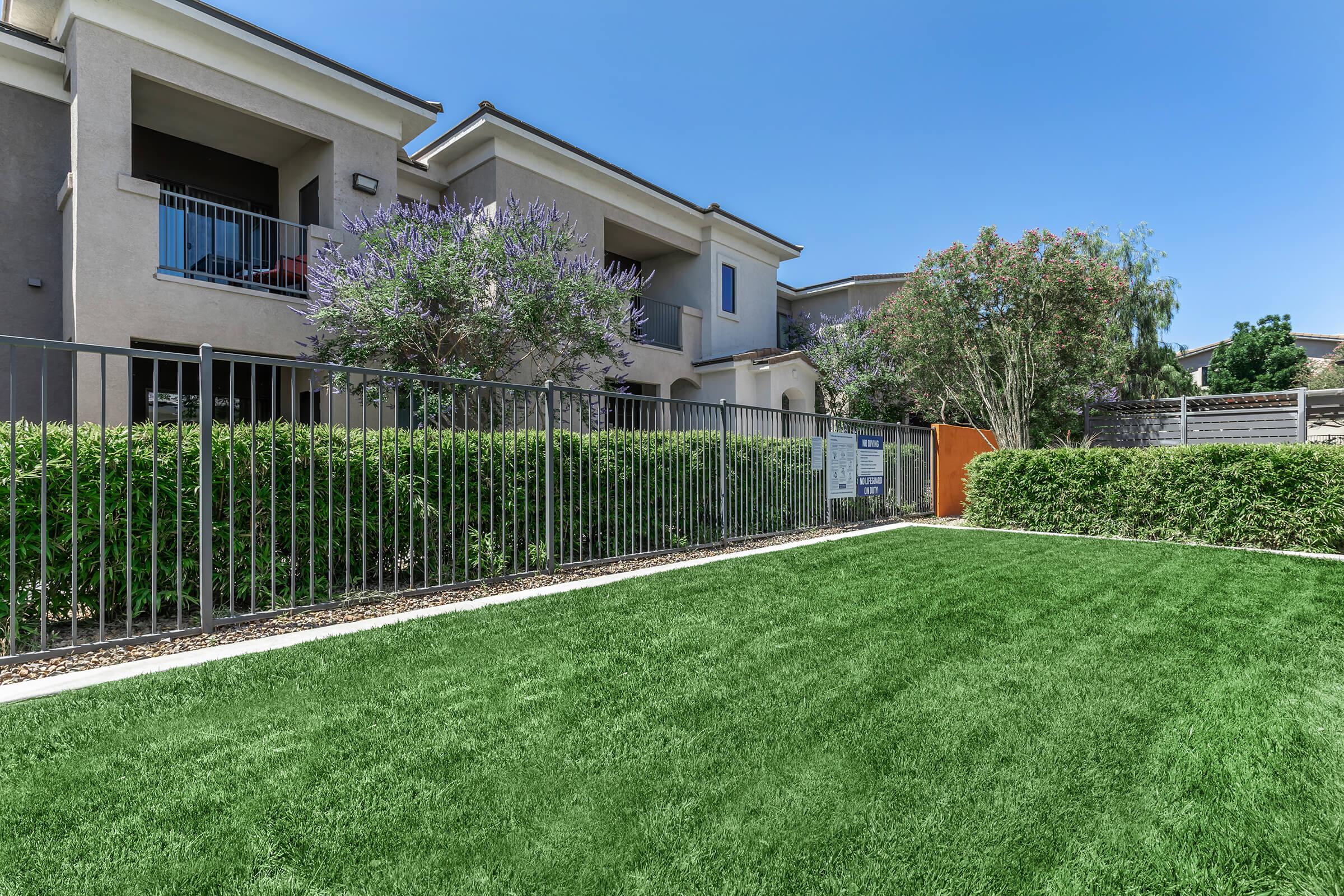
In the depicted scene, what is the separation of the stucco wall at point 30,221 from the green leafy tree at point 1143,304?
2661 centimetres

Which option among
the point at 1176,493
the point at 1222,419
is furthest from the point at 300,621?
the point at 1222,419

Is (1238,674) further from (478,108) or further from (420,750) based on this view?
(478,108)

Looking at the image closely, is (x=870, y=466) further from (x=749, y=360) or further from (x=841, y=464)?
(x=749, y=360)

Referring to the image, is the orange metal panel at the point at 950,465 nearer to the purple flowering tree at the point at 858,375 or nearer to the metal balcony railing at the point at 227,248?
the purple flowering tree at the point at 858,375

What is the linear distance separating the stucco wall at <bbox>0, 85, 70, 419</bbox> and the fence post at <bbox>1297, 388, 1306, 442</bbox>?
23426mm

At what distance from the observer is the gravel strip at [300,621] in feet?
12.7

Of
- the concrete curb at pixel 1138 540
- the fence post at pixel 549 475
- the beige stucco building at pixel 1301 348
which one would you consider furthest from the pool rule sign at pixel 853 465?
the beige stucco building at pixel 1301 348

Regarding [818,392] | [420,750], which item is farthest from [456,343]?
[818,392]

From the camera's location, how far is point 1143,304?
2159cm

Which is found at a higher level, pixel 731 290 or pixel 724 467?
pixel 731 290

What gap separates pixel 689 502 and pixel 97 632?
19.5ft

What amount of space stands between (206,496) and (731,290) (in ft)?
50.4

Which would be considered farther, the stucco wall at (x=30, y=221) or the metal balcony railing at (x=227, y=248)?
the metal balcony railing at (x=227, y=248)

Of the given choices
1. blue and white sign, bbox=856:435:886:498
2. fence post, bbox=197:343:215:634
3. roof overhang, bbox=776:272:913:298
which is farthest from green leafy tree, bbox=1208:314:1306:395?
fence post, bbox=197:343:215:634
